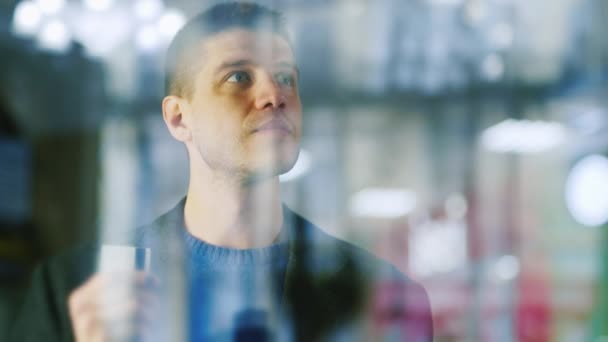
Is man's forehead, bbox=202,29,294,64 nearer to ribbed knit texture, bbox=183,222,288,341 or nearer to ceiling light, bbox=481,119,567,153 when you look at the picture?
ribbed knit texture, bbox=183,222,288,341

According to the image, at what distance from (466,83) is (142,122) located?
79cm

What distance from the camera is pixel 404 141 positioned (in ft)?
5.68

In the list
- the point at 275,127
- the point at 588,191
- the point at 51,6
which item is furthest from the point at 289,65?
the point at 588,191

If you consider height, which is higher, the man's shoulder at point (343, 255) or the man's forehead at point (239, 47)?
the man's forehead at point (239, 47)

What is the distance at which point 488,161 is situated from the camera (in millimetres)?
1785

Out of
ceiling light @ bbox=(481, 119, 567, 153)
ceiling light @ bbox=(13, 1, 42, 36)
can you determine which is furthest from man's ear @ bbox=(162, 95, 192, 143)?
ceiling light @ bbox=(481, 119, 567, 153)

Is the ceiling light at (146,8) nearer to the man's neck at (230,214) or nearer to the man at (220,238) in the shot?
the man at (220,238)

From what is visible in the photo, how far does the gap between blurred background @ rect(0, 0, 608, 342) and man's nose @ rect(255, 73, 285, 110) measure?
0.18m

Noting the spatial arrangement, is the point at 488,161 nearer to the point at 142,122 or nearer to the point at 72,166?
the point at 142,122

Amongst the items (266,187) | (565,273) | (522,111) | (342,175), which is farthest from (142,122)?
(565,273)

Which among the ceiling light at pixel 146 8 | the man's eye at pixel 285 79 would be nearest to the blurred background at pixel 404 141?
the ceiling light at pixel 146 8

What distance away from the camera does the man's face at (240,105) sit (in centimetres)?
145

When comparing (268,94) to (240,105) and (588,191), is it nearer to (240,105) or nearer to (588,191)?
(240,105)

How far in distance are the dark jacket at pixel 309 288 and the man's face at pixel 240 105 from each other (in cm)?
15
